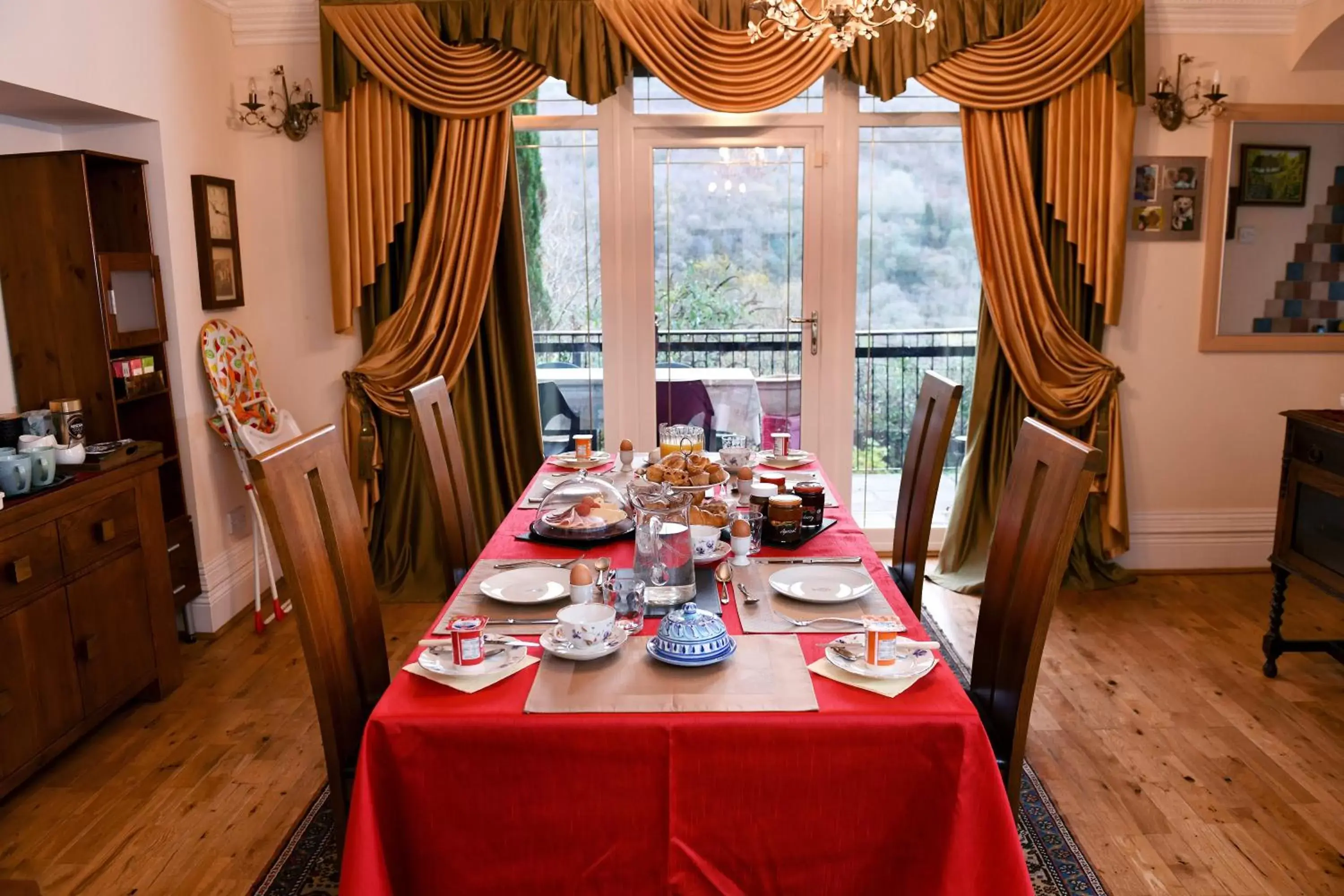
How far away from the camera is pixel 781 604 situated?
189 centimetres

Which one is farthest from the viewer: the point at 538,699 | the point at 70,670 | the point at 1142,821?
the point at 70,670

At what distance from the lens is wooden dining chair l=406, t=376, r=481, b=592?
2.67 metres

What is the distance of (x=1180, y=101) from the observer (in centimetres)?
399

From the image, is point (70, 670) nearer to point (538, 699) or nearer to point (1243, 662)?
point (538, 699)

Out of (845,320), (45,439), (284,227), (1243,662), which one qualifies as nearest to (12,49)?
(45,439)

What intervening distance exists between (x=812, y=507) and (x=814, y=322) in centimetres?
206

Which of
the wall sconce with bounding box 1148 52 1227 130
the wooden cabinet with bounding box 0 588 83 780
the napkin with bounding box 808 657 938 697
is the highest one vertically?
the wall sconce with bounding box 1148 52 1227 130

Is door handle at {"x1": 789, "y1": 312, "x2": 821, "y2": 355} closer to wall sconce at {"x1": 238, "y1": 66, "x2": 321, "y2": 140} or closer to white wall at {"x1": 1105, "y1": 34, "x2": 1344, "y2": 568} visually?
white wall at {"x1": 1105, "y1": 34, "x2": 1344, "y2": 568}

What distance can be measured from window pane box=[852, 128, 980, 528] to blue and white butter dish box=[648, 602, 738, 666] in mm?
2917

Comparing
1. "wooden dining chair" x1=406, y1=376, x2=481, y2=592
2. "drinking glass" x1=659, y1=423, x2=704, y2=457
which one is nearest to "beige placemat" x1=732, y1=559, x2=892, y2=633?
"drinking glass" x1=659, y1=423, x2=704, y2=457

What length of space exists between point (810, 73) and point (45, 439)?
Answer: 9.37 ft

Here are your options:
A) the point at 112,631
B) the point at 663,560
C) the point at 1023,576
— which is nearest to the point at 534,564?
the point at 663,560

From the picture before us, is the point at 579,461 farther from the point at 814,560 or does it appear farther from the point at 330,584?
the point at 330,584

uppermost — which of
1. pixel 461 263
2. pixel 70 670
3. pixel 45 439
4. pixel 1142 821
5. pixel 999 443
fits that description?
pixel 461 263
